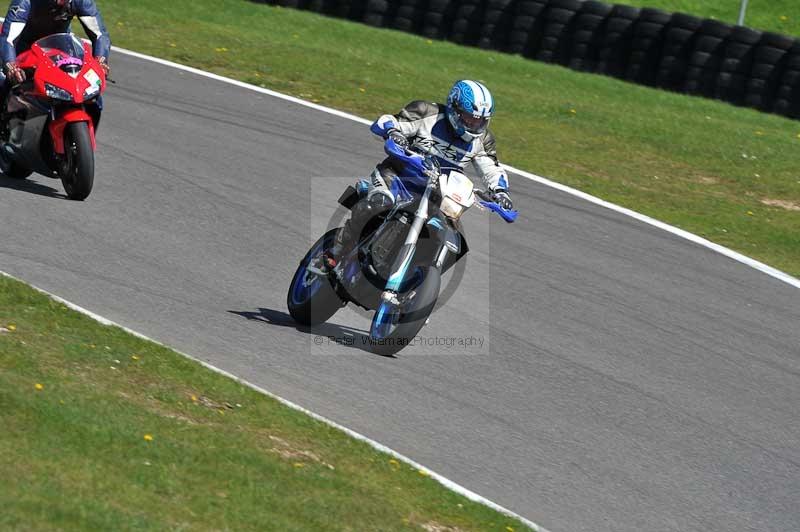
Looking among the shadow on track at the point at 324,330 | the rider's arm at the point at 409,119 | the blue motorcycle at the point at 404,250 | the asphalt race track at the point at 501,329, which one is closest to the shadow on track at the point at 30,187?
the asphalt race track at the point at 501,329

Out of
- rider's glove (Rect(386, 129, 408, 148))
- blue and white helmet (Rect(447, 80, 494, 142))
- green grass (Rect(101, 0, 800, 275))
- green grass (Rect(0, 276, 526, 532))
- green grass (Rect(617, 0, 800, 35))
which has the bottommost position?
green grass (Rect(0, 276, 526, 532))

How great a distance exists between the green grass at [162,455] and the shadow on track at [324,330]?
4.32 ft

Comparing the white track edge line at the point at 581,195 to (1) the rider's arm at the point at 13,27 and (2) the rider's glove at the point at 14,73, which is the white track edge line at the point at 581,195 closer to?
(1) the rider's arm at the point at 13,27

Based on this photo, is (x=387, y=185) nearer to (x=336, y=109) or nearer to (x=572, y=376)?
(x=572, y=376)

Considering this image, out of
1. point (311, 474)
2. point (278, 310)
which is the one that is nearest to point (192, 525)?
point (311, 474)

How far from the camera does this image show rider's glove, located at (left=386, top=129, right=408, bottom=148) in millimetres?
8312

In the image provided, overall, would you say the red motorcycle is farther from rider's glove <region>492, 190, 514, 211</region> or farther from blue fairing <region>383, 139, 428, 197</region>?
rider's glove <region>492, 190, 514, 211</region>

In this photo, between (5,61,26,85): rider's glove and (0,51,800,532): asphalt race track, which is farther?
(5,61,26,85): rider's glove

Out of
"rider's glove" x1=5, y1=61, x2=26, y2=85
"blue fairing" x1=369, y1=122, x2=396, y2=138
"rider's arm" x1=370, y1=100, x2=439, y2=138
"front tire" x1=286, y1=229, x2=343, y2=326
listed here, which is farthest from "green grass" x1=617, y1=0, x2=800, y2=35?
"front tire" x1=286, y1=229, x2=343, y2=326

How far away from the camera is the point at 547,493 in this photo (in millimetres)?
6996

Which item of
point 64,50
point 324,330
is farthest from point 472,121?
point 64,50

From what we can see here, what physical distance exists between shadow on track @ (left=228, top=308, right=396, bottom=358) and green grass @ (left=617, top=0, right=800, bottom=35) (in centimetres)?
1740

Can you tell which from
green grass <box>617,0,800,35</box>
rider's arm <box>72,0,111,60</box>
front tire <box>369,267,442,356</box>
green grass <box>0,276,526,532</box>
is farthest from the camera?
green grass <box>617,0,800,35</box>

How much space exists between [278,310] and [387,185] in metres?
1.36
